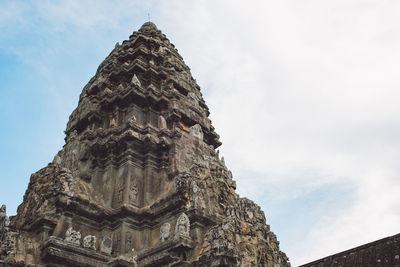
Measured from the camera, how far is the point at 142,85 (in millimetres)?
16562

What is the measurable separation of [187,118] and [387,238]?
8297mm

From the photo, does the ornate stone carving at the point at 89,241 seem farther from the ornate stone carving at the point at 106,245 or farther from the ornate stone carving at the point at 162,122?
the ornate stone carving at the point at 162,122

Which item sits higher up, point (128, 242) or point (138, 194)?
point (138, 194)

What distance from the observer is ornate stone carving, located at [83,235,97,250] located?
1109cm

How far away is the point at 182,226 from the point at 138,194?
111 inches

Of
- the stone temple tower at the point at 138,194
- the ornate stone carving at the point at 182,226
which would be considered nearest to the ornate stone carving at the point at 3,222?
the stone temple tower at the point at 138,194

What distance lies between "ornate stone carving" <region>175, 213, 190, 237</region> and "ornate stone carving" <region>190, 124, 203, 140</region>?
4840mm

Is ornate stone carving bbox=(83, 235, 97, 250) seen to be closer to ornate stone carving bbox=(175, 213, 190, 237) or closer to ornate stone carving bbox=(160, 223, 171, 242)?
ornate stone carving bbox=(160, 223, 171, 242)

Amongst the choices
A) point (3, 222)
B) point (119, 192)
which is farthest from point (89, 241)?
point (3, 222)

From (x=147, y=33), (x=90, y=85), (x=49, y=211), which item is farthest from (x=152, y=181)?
(x=147, y=33)

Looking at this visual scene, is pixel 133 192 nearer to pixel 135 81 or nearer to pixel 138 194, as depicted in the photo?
pixel 138 194

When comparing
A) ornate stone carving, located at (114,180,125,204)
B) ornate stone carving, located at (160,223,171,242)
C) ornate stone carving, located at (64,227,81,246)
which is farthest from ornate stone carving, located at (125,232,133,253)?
ornate stone carving, located at (64,227,81,246)

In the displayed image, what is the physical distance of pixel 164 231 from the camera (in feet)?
36.6

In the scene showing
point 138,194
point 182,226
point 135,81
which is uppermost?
point 135,81
